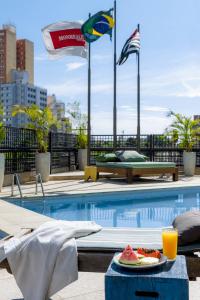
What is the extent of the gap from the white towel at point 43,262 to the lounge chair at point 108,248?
0.39ft

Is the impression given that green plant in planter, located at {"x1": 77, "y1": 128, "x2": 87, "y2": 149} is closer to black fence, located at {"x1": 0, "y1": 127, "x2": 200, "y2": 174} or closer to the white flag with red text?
black fence, located at {"x1": 0, "y1": 127, "x2": 200, "y2": 174}

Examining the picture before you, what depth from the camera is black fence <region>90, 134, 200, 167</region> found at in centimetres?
1569

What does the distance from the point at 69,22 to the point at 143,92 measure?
3.79 m

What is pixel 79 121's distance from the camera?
1673cm

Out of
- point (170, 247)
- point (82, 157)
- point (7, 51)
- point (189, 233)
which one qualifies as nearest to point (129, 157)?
point (82, 157)

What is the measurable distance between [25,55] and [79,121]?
70430 mm

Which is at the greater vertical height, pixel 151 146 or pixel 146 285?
pixel 151 146

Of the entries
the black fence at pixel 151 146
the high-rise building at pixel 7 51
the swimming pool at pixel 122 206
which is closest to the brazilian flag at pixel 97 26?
the black fence at pixel 151 146

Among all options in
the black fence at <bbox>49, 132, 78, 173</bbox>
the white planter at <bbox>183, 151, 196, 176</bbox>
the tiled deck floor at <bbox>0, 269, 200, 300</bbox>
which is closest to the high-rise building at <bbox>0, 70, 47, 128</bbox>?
the black fence at <bbox>49, 132, 78, 173</bbox>

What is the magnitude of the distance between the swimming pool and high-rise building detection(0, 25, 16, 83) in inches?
2761

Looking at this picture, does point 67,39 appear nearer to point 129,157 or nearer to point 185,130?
point 129,157

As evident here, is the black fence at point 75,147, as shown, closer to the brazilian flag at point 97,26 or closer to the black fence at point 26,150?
the black fence at point 26,150

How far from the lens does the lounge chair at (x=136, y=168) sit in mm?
11531

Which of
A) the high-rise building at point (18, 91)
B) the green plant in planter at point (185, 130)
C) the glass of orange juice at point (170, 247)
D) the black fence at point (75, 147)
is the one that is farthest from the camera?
the high-rise building at point (18, 91)
